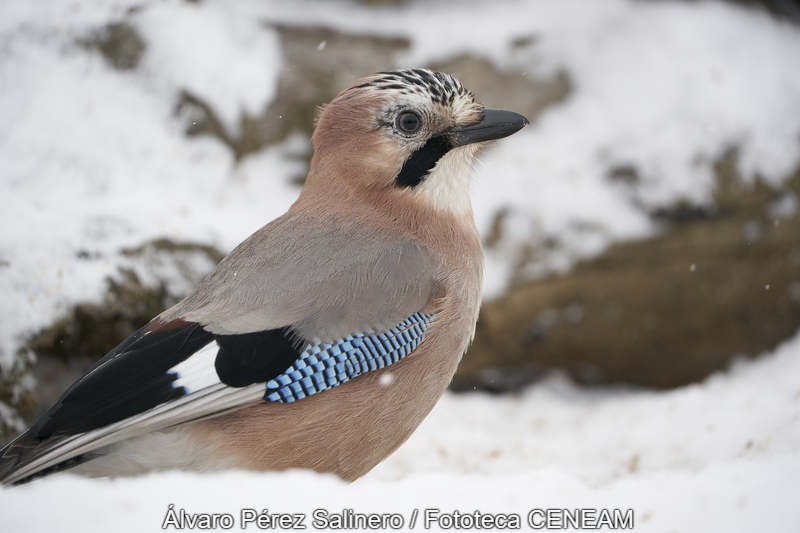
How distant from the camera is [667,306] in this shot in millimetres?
4801

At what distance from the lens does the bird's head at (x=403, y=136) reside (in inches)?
102

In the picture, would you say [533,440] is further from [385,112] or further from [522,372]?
[385,112]

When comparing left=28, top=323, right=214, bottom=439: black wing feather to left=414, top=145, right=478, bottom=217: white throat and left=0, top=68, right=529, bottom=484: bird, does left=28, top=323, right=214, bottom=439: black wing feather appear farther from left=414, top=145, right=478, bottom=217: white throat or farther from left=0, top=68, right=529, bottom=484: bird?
left=414, top=145, right=478, bottom=217: white throat

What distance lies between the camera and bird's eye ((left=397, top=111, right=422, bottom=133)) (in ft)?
8.49

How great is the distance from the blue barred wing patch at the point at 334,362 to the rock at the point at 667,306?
7.75ft

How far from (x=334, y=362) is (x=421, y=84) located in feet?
3.51

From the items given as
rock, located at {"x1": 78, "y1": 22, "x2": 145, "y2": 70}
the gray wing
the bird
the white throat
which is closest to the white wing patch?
the bird

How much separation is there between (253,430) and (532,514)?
0.98 metres

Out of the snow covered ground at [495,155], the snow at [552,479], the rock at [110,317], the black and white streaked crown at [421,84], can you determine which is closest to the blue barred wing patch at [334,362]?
the snow at [552,479]

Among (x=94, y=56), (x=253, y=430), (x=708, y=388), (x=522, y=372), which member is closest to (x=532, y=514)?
(x=253, y=430)

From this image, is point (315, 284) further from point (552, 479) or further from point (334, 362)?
point (552, 479)

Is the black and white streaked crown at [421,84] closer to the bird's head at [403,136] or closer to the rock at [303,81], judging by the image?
the bird's head at [403,136]

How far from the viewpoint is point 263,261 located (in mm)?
2500

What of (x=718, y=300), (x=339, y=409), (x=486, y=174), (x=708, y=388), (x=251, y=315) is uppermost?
(x=251, y=315)
